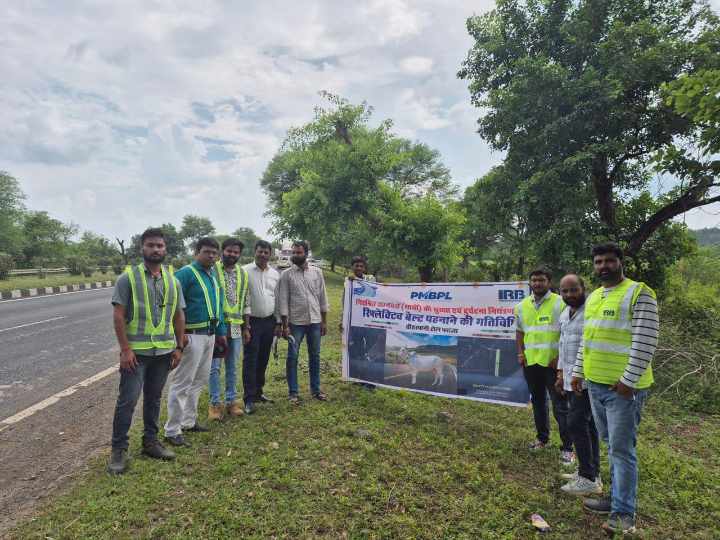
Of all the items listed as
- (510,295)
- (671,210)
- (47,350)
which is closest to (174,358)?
(510,295)

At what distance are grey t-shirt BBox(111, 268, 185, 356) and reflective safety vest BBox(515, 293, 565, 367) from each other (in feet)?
11.1

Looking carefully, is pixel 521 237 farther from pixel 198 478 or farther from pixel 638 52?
pixel 198 478

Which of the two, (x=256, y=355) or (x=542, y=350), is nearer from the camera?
(x=542, y=350)

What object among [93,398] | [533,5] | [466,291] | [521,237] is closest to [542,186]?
[521,237]

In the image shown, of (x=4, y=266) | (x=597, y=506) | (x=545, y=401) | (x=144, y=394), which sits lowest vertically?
(x=597, y=506)

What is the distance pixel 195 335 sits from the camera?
404 cm

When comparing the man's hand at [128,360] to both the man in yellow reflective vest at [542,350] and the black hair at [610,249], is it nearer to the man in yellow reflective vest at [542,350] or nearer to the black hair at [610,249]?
the man in yellow reflective vest at [542,350]

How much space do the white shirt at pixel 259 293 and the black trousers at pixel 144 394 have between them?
1.25 m

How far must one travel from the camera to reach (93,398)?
204 inches

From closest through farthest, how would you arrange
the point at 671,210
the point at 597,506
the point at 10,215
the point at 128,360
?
the point at 597,506 < the point at 128,360 < the point at 671,210 < the point at 10,215

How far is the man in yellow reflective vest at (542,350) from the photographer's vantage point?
3.72 m

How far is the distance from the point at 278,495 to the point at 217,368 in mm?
1875

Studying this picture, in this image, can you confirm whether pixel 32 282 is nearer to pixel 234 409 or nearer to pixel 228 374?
pixel 228 374

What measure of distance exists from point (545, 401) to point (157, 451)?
3.73 meters
